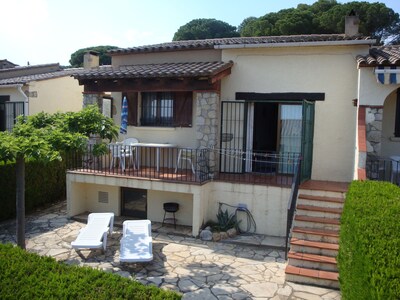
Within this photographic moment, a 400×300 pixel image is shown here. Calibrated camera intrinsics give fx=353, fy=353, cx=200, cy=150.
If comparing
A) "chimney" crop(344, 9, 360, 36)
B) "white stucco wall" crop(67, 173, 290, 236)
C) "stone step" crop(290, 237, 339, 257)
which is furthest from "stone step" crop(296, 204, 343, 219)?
"chimney" crop(344, 9, 360, 36)

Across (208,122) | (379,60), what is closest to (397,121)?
(379,60)

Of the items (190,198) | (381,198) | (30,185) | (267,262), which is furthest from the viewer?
(30,185)

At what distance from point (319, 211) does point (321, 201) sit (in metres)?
0.44

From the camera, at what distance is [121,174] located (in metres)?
12.3

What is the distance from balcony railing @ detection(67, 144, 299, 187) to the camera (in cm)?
1187

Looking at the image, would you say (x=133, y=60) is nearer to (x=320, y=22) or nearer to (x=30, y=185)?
(x=30, y=185)

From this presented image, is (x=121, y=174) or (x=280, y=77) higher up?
(x=280, y=77)

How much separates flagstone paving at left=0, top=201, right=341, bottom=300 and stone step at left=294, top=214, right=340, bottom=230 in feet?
3.45

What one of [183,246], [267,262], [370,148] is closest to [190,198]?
[183,246]

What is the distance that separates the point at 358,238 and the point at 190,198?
25.2ft

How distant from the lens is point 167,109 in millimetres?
14148

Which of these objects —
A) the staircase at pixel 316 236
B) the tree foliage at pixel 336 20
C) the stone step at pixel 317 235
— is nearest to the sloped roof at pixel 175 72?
the staircase at pixel 316 236

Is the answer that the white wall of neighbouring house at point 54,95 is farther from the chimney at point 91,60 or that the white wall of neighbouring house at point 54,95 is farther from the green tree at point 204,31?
the green tree at point 204,31

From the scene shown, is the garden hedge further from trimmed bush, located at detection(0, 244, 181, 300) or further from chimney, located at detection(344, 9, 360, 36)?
chimney, located at detection(344, 9, 360, 36)
